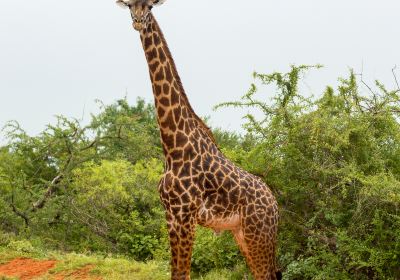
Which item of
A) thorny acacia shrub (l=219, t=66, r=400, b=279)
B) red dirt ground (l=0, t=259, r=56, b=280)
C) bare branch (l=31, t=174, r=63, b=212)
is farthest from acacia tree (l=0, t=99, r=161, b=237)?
thorny acacia shrub (l=219, t=66, r=400, b=279)

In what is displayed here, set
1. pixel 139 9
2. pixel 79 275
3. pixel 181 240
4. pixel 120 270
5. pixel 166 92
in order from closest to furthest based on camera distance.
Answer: pixel 181 240
pixel 139 9
pixel 166 92
pixel 79 275
pixel 120 270

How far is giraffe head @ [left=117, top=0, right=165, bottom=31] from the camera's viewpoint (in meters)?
6.55

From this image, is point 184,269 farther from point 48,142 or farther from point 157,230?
point 48,142

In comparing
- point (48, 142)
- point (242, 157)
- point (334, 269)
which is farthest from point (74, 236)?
point (334, 269)

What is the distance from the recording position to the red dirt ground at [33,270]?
9828 millimetres

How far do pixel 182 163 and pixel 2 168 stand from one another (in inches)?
425

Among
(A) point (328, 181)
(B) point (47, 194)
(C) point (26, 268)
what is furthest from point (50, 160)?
(A) point (328, 181)

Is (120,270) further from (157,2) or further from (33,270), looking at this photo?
(157,2)

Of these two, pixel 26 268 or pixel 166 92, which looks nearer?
pixel 166 92

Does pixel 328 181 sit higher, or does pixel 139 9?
pixel 139 9

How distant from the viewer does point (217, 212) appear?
6547 millimetres

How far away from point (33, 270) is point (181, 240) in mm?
4732

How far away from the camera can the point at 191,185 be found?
6398 mm

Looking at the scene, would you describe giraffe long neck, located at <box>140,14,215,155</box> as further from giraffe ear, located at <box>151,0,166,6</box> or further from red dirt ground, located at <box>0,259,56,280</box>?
red dirt ground, located at <box>0,259,56,280</box>
